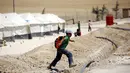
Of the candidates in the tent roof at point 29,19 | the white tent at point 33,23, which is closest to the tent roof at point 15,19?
the tent roof at point 29,19

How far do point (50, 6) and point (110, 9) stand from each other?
19.5m

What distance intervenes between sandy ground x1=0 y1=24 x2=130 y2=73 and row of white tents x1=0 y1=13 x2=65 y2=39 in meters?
7.42

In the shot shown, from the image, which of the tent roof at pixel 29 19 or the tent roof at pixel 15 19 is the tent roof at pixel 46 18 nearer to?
the tent roof at pixel 29 19

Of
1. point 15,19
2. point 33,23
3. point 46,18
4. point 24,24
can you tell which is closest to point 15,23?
point 15,19

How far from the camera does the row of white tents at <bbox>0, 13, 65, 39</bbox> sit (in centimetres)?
2760

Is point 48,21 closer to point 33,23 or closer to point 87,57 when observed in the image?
point 33,23

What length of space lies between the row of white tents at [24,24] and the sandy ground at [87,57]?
292 inches

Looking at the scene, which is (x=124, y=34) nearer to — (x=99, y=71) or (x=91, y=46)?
(x=91, y=46)

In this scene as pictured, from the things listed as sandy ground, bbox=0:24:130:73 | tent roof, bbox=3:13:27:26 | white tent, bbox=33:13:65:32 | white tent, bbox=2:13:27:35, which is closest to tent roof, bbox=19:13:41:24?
tent roof, bbox=3:13:27:26

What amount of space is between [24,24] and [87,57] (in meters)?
14.8

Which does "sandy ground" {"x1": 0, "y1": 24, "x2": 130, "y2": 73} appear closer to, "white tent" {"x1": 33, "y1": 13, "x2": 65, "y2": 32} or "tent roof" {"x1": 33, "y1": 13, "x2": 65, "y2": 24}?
"white tent" {"x1": 33, "y1": 13, "x2": 65, "y2": 32}

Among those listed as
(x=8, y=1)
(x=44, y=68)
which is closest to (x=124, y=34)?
(x=44, y=68)

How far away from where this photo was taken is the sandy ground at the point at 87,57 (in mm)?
11320

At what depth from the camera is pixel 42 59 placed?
1559 cm
